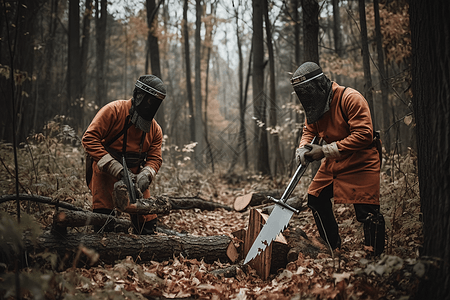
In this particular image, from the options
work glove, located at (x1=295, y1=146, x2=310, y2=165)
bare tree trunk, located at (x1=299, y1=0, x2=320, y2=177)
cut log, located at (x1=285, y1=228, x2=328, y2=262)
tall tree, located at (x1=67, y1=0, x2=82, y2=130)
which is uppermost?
tall tree, located at (x1=67, y1=0, x2=82, y2=130)

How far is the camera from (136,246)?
3109mm

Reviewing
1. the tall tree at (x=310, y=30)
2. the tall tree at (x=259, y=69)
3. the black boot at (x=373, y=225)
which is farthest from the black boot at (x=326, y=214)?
the tall tree at (x=259, y=69)

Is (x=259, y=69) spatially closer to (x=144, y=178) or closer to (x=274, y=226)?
(x=144, y=178)

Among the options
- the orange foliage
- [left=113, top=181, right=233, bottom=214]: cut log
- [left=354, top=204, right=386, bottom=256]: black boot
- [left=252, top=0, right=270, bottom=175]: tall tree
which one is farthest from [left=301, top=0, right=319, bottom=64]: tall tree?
[left=252, top=0, right=270, bottom=175]: tall tree

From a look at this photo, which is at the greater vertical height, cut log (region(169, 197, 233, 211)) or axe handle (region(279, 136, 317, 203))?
axe handle (region(279, 136, 317, 203))

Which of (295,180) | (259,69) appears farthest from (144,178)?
(259,69)

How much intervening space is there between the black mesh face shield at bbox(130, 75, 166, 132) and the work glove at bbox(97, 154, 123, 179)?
527 mm

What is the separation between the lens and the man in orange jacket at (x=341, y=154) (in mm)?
2947

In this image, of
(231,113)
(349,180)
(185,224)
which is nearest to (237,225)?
(185,224)

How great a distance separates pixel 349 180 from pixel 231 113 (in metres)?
32.6

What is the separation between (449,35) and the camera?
81.5 inches

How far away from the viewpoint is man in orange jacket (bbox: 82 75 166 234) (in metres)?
3.40

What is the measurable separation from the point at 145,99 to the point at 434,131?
2897mm

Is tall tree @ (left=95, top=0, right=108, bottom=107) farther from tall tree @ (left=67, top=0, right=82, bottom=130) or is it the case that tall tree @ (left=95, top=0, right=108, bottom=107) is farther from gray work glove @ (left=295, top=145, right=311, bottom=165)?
gray work glove @ (left=295, top=145, right=311, bottom=165)
